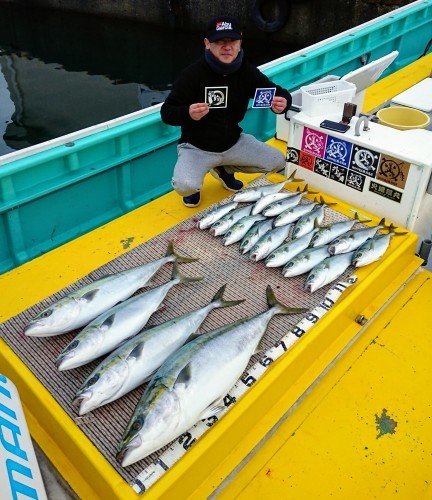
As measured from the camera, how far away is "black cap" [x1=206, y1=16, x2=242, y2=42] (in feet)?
10.7

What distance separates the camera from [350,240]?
3039 mm

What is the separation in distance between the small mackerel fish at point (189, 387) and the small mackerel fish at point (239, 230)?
871mm

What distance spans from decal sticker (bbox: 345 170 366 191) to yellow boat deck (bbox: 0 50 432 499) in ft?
2.02

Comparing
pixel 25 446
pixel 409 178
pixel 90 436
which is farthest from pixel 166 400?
pixel 409 178

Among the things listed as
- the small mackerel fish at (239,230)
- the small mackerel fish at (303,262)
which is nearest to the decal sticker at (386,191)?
the small mackerel fish at (303,262)

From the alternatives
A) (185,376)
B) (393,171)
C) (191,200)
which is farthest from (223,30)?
(185,376)

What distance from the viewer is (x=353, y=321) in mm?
2779

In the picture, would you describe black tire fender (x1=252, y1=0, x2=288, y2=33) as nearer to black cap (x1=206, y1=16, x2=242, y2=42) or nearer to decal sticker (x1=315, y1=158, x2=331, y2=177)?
black cap (x1=206, y1=16, x2=242, y2=42)

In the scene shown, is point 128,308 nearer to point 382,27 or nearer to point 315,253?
point 315,253

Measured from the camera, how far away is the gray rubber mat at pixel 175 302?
2.01m

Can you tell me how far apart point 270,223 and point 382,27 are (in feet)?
16.3

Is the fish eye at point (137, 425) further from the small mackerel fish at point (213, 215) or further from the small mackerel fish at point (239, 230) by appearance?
the small mackerel fish at point (213, 215)

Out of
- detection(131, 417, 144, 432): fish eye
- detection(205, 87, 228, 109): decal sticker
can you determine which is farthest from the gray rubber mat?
detection(205, 87, 228, 109): decal sticker

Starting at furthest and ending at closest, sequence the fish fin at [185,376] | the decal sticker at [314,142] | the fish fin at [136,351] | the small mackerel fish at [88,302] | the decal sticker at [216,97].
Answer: the decal sticker at [216,97] < the decal sticker at [314,142] < the small mackerel fish at [88,302] < the fish fin at [136,351] < the fish fin at [185,376]
